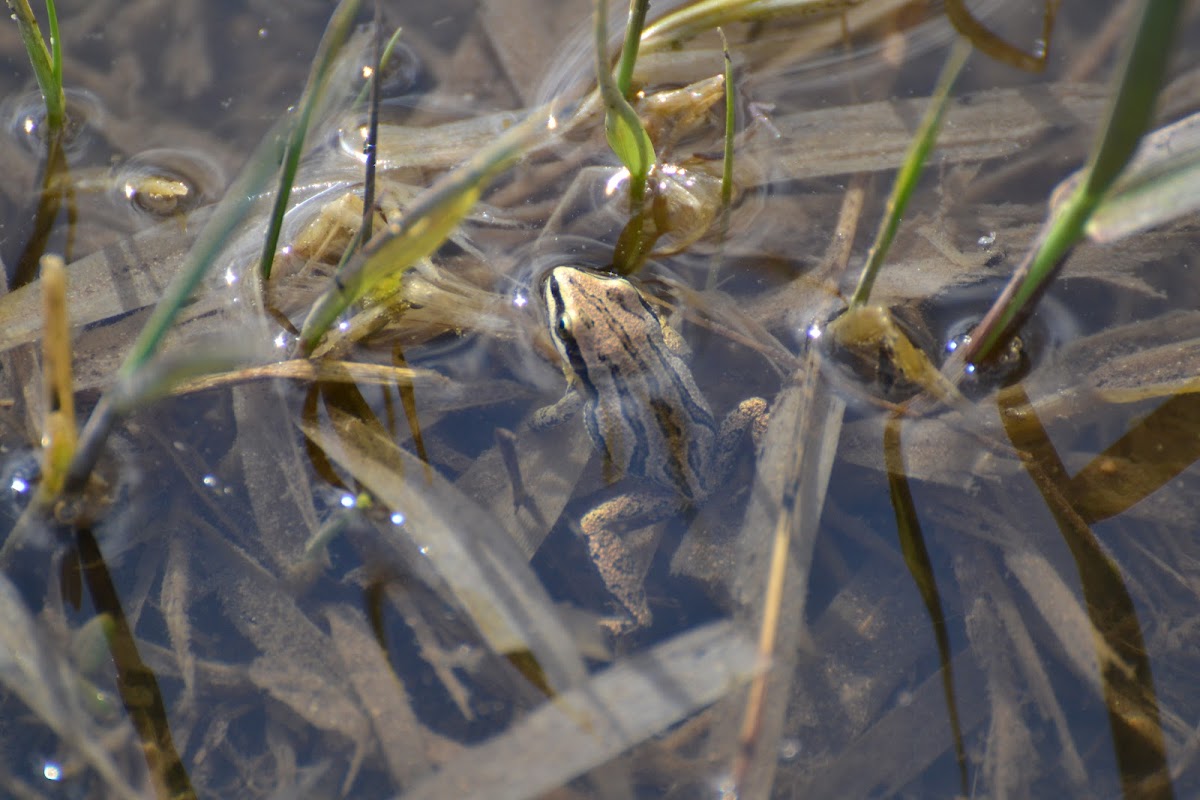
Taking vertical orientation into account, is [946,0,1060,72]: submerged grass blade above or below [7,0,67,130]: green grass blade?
below

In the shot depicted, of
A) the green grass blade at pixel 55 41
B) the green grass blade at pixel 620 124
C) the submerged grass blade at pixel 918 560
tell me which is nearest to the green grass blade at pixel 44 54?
the green grass blade at pixel 55 41

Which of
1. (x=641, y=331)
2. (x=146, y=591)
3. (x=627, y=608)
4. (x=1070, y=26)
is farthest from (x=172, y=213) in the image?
(x=1070, y=26)

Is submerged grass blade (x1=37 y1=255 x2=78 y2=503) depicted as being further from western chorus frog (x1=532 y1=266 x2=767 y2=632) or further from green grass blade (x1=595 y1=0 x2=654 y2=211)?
western chorus frog (x1=532 y1=266 x2=767 y2=632)

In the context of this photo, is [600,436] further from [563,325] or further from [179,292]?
[179,292]

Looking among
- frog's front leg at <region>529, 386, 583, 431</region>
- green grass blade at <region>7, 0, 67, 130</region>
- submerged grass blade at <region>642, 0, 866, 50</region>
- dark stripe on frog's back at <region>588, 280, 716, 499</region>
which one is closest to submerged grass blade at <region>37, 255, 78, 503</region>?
green grass blade at <region>7, 0, 67, 130</region>

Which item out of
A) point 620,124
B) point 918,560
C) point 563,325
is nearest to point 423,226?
point 620,124

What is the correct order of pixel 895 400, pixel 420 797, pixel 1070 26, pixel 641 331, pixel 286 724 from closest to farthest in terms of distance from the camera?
pixel 420 797, pixel 286 724, pixel 895 400, pixel 641 331, pixel 1070 26

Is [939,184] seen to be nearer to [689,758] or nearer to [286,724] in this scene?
[689,758]
